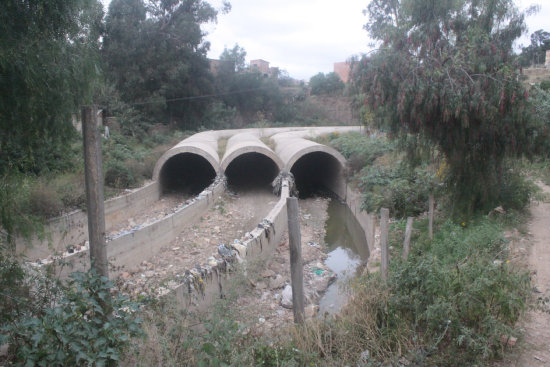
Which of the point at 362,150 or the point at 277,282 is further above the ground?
the point at 362,150

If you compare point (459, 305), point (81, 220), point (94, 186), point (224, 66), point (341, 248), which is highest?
point (224, 66)

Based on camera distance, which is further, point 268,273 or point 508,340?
point 268,273

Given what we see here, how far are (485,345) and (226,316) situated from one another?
87.3 inches

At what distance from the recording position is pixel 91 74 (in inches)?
155

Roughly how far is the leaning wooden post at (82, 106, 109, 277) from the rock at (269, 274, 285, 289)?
442 centimetres

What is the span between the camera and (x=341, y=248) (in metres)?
10.9

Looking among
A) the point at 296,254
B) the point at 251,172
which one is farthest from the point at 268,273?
the point at 251,172

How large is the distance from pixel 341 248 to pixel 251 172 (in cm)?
918

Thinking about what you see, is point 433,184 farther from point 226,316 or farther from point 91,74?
point 91,74

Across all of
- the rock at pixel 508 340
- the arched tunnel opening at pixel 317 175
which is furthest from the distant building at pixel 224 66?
the rock at pixel 508 340

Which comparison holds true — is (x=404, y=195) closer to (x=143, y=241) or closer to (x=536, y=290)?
(x=536, y=290)

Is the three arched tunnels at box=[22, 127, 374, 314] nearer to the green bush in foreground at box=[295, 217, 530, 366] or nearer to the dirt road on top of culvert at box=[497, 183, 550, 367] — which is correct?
the green bush in foreground at box=[295, 217, 530, 366]

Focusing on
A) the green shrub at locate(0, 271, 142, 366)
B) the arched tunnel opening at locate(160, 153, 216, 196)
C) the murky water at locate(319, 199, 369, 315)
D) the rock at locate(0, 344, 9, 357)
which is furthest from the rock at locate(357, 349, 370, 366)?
the arched tunnel opening at locate(160, 153, 216, 196)

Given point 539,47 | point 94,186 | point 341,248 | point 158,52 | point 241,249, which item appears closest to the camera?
point 94,186
